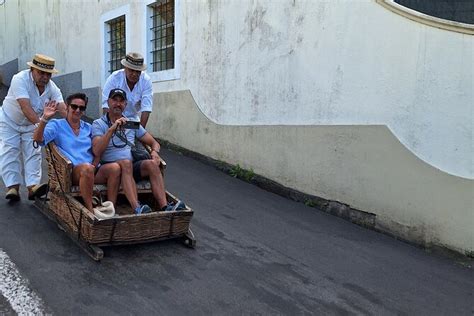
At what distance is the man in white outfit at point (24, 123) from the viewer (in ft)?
16.3

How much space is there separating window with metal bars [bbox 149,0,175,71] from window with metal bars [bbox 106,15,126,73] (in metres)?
1.26

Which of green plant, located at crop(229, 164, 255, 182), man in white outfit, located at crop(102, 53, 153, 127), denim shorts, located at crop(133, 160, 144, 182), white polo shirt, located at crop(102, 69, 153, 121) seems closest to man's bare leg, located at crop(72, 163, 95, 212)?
denim shorts, located at crop(133, 160, 144, 182)

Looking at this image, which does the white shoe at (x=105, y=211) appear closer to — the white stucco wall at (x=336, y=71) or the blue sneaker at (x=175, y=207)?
the blue sneaker at (x=175, y=207)

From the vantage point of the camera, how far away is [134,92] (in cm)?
528

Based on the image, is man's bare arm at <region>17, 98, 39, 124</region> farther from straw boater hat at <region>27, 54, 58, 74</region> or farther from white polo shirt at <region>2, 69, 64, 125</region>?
straw boater hat at <region>27, 54, 58, 74</region>

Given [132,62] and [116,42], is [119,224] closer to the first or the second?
[132,62]

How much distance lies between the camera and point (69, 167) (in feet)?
13.6

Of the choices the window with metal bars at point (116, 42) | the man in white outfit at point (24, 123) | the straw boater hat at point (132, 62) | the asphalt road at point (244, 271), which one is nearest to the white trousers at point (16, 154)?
the man in white outfit at point (24, 123)

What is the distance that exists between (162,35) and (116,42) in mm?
2057

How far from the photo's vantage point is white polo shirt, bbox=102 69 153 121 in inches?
204

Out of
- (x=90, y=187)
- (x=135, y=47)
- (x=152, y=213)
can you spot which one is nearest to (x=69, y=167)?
(x=90, y=187)

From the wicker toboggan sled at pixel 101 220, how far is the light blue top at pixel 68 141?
0.25 feet

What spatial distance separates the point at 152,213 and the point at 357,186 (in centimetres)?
286

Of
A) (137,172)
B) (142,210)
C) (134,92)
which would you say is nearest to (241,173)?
(134,92)
